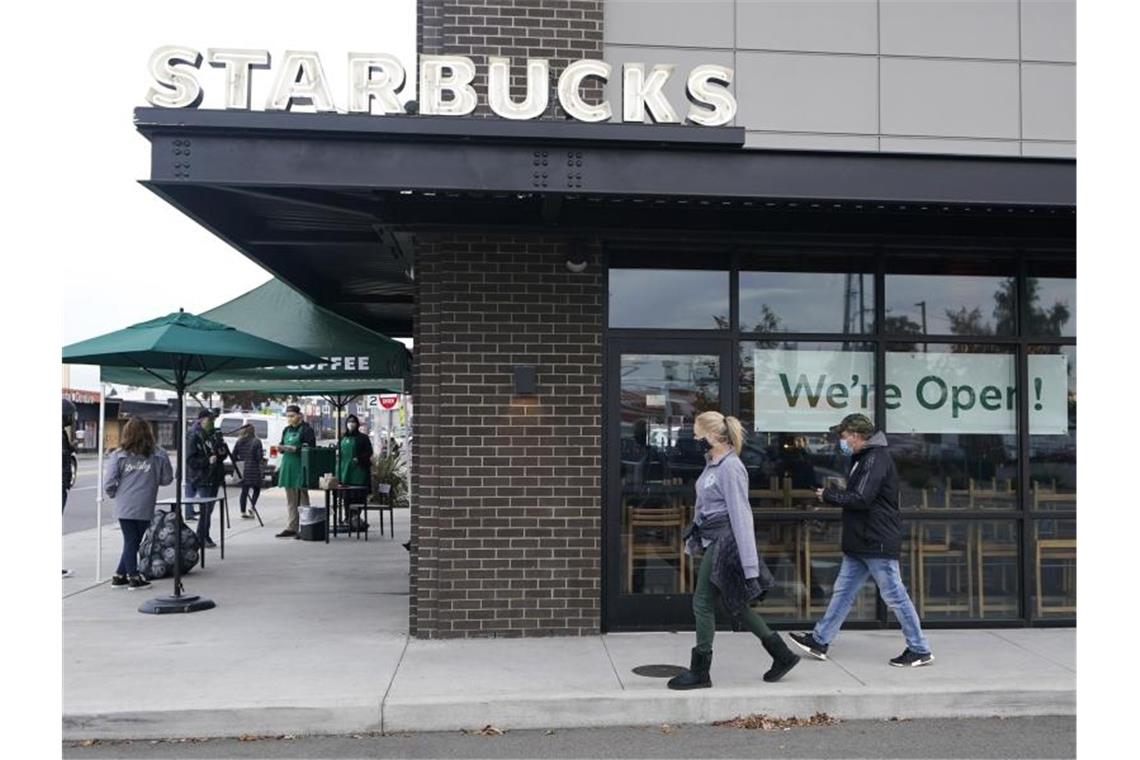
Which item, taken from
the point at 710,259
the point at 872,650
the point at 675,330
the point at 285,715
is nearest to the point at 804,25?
the point at 710,259

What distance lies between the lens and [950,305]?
8469mm

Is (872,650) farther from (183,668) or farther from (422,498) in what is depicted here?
(183,668)

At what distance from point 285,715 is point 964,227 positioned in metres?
6.40

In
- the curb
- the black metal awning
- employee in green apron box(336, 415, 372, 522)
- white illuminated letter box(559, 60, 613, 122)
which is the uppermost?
white illuminated letter box(559, 60, 613, 122)

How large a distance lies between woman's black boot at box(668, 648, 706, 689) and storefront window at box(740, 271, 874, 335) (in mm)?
2990

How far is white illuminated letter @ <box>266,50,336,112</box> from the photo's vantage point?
6.57 metres

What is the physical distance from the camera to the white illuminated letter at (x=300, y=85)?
6.57 meters

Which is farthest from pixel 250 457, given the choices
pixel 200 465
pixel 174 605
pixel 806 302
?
pixel 806 302

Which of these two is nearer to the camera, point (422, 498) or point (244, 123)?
point (244, 123)

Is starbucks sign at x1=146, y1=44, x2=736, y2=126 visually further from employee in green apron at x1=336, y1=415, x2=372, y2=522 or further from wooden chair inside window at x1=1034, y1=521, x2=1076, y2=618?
employee in green apron at x1=336, y1=415, x2=372, y2=522

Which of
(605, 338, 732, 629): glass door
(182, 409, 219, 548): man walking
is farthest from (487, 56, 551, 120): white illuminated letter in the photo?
(182, 409, 219, 548): man walking

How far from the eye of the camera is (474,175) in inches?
259

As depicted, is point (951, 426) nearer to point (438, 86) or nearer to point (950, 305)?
point (950, 305)

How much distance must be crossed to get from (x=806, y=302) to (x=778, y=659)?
3195 mm
